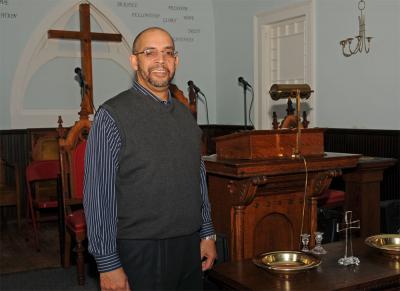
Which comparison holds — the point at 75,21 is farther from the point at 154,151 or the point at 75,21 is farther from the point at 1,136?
the point at 154,151

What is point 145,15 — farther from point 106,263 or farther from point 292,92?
point 106,263

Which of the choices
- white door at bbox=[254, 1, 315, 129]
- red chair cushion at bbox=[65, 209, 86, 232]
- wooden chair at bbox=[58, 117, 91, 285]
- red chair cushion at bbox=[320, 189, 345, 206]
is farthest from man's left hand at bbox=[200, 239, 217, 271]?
white door at bbox=[254, 1, 315, 129]

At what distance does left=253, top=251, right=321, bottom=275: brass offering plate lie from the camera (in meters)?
2.18

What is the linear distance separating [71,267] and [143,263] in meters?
2.57

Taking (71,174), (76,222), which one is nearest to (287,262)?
(76,222)

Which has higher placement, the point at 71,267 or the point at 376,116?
the point at 376,116

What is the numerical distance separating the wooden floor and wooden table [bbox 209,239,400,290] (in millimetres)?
2621

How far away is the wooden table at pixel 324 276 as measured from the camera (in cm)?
210

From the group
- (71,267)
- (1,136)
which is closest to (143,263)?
(71,267)

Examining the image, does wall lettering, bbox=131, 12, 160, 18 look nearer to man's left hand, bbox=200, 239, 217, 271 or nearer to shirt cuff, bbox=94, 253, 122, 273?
man's left hand, bbox=200, 239, 217, 271

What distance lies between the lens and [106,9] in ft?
23.0

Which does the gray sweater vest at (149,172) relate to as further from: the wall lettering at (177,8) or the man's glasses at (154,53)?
the wall lettering at (177,8)

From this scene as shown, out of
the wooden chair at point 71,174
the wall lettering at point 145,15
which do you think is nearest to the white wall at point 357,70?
the wall lettering at point 145,15

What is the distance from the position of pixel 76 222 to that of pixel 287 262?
79.0 inches
